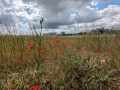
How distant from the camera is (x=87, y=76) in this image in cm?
285

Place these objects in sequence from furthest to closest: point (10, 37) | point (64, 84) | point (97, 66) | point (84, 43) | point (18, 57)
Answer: point (84, 43) < point (10, 37) < point (18, 57) < point (97, 66) < point (64, 84)

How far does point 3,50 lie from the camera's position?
428 cm

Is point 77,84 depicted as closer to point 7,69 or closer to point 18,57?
point 7,69

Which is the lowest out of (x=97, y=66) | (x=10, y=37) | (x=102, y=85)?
(x=102, y=85)

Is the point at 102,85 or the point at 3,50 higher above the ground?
the point at 3,50

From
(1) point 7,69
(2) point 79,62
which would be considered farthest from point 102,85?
(1) point 7,69

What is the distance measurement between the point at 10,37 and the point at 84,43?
346 cm

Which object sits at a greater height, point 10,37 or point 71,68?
point 10,37

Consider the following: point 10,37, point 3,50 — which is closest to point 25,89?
point 3,50

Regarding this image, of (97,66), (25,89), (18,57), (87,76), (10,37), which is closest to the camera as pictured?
(25,89)

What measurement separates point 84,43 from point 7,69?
428 centimetres

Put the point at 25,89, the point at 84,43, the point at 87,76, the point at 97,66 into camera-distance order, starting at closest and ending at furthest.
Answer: the point at 25,89 < the point at 87,76 < the point at 97,66 < the point at 84,43

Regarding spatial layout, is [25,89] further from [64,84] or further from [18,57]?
[18,57]

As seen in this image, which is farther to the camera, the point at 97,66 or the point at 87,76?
the point at 97,66
